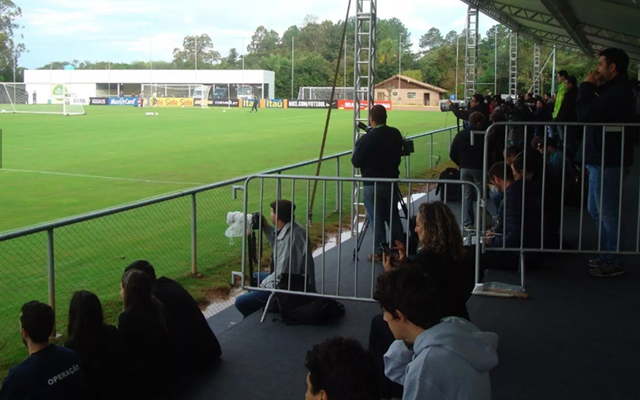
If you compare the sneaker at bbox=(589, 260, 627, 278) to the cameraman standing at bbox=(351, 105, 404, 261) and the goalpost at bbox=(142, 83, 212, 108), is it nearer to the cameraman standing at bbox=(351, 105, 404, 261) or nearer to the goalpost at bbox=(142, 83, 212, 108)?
the cameraman standing at bbox=(351, 105, 404, 261)

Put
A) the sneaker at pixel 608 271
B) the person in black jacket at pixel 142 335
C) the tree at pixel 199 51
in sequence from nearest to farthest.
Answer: the person in black jacket at pixel 142 335 < the sneaker at pixel 608 271 < the tree at pixel 199 51

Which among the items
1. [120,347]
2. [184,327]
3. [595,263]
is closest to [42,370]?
[120,347]

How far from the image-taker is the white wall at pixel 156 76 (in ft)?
271

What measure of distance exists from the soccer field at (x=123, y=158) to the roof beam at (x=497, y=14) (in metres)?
4.86

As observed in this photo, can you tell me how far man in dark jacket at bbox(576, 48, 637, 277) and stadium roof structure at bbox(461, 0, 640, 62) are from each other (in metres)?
7.25

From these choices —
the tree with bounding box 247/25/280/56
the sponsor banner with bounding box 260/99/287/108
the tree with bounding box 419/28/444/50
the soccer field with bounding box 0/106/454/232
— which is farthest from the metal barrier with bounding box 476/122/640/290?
the tree with bounding box 419/28/444/50

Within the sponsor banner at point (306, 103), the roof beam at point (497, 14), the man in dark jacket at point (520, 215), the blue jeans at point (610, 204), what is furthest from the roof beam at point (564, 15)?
the sponsor banner at point (306, 103)

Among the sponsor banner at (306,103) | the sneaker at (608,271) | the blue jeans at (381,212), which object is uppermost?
the sponsor banner at (306,103)

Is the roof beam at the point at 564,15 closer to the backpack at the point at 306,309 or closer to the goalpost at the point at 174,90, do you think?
the backpack at the point at 306,309

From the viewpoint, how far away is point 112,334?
158 inches

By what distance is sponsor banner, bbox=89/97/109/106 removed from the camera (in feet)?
245

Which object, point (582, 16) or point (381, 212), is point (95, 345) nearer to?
point (381, 212)

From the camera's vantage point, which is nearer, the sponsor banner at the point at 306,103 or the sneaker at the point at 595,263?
the sneaker at the point at 595,263

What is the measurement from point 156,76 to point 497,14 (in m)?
67.1
